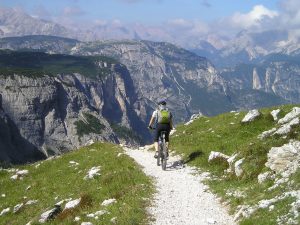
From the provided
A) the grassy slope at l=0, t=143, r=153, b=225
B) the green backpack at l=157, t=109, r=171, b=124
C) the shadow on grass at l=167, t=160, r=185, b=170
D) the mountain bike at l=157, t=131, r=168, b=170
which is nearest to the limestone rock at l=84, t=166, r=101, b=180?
the grassy slope at l=0, t=143, r=153, b=225

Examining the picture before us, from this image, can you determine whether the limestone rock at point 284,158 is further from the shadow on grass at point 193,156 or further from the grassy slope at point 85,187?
the shadow on grass at point 193,156

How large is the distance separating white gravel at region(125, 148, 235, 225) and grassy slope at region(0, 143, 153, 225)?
737mm

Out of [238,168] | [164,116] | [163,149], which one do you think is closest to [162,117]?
[164,116]

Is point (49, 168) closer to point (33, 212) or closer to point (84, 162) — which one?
point (84, 162)

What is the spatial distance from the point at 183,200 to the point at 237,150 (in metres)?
8.32

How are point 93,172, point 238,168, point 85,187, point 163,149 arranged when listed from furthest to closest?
1. point 93,172
2. point 163,149
3. point 85,187
4. point 238,168

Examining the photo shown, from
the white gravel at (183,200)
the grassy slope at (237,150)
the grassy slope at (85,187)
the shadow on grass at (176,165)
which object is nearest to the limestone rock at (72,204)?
the grassy slope at (85,187)

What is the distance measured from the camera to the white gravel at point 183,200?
59.8ft

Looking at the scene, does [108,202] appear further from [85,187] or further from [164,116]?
[164,116]

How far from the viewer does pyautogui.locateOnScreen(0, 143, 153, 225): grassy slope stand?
19750 millimetres

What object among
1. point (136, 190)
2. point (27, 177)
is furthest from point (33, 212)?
point (27, 177)

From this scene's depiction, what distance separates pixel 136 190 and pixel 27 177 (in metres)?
16.5

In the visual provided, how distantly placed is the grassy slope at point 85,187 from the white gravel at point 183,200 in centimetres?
74

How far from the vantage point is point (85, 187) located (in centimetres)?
2684
